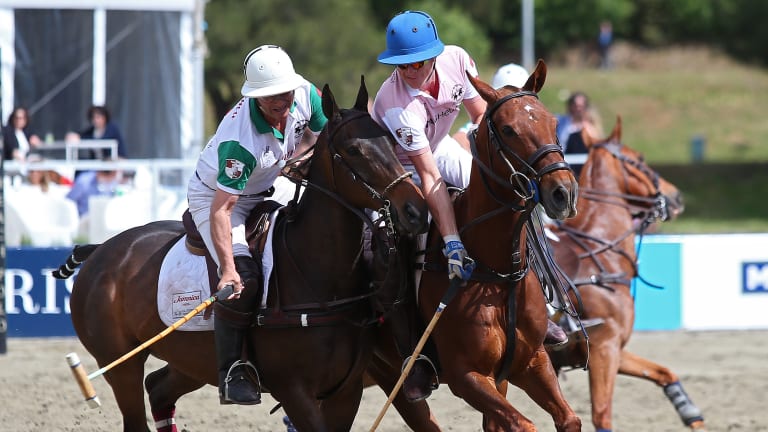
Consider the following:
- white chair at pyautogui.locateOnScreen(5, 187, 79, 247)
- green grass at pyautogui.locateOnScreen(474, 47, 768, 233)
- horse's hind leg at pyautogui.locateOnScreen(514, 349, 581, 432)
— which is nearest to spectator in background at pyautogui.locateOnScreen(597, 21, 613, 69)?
green grass at pyautogui.locateOnScreen(474, 47, 768, 233)

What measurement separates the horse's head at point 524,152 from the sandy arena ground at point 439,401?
3.06 metres

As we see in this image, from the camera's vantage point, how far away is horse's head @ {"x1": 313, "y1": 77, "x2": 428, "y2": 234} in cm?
493

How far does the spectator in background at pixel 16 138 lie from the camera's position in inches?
496

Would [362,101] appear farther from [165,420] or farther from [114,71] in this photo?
[114,71]

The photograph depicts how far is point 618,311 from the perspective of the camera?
7469 millimetres

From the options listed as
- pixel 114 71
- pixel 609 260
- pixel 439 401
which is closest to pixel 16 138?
pixel 114 71

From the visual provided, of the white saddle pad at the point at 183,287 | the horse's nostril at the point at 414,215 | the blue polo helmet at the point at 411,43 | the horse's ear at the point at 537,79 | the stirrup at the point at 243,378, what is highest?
the blue polo helmet at the point at 411,43

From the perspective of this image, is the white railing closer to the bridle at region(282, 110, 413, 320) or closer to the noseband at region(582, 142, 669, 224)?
the noseband at region(582, 142, 669, 224)

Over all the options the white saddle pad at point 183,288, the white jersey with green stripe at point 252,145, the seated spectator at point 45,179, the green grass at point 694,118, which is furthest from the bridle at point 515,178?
the green grass at point 694,118

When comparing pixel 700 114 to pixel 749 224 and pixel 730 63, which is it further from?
pixel 749 224

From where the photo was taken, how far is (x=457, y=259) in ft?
16.4

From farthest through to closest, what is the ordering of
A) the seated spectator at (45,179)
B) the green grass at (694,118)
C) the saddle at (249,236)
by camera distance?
the green grass at (694,118)
the seated spectator at (45,179)
the saddle at (249,236)

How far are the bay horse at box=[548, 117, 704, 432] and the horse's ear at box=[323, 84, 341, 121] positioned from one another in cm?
263

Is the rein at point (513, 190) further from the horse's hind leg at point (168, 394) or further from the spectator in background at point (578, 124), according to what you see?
the spectator in background at point (578, 124)
